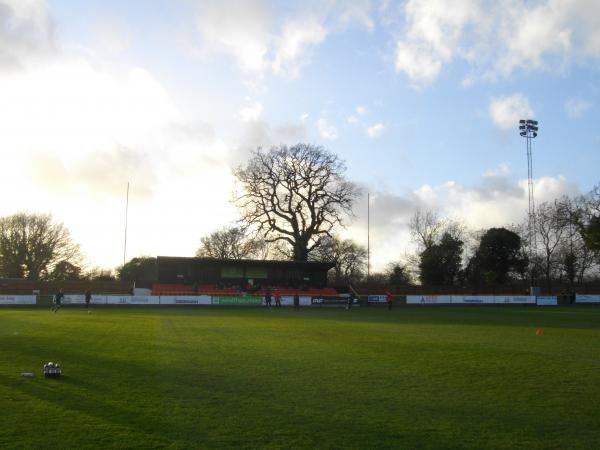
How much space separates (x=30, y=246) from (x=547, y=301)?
67.5 m


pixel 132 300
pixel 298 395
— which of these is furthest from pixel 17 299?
pixel 298 395

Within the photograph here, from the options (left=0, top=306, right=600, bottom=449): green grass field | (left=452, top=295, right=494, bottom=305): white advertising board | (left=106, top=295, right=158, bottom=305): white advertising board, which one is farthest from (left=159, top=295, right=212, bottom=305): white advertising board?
(left=0, top=306, right=600, bottom=449): green grass field

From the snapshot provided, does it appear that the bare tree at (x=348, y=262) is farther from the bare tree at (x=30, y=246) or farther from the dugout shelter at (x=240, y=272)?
the bare tree at (x=30, y=246)

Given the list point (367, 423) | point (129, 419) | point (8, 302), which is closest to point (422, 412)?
point (367, 423)

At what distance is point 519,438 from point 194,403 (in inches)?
206

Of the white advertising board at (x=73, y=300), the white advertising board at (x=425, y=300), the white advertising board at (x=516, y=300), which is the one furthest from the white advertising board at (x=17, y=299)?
the white advertising board at (x=516, y=300)

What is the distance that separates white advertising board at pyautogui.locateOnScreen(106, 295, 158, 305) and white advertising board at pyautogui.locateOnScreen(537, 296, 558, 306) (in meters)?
40.0

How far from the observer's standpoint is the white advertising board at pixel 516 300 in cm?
5847

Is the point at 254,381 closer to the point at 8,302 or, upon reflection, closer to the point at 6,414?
the point at 6,414

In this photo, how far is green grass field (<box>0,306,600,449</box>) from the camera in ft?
24.7

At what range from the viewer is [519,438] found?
755 centimetres

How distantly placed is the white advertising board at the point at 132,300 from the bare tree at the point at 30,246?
3226cm

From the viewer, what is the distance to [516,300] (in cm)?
5881

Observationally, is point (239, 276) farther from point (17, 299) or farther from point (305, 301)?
point (17, 299)
